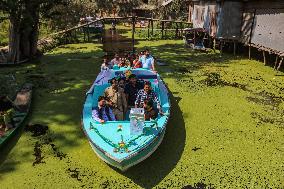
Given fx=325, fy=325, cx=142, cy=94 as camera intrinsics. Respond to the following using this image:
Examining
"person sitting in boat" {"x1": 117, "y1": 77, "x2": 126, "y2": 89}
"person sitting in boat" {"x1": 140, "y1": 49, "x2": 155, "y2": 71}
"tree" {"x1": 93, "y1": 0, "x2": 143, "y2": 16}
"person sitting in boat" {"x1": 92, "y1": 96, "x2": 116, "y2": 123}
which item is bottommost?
"person sitting in boat" {"x1": 92, "y1": 96, "x2": 116, "y2": 123}

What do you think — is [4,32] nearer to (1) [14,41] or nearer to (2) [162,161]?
(1) [14,41]

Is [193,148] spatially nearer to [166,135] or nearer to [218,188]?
[166,135]

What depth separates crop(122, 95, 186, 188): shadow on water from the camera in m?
8.76

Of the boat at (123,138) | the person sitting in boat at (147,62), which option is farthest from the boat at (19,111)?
the person sitting in boat at (147,62)

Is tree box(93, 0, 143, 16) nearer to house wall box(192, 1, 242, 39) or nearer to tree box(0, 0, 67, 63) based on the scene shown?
house wall box(192, 1, 242, 39)

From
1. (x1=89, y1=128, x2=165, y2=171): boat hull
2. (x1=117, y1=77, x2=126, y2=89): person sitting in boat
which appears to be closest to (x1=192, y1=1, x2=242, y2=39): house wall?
(x1=117, y1=77, x2=126, y2=89): person sitting in boat

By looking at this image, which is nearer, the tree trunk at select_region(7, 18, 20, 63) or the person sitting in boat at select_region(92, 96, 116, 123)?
the person sitting in boat at select_region(92, 96, 116, 123)

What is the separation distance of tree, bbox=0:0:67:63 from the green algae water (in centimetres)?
264

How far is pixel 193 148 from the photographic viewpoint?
1028 centimetres

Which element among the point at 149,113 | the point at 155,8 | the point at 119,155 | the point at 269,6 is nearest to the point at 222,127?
the point at 149,113

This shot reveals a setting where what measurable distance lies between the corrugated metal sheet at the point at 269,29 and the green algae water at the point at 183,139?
6.89 ft

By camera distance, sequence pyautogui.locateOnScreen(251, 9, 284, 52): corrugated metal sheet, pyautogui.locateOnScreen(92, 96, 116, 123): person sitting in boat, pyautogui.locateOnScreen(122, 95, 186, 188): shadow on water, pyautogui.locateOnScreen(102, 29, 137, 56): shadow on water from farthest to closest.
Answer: pyautogui.locateOnScreen(102, 29, 137, 56): shadow on water, pyautogui.locateOnScreen(251, 9, 284, 52): corrugated metal sheet, pyautogui.locateOnScreen(92, 96, 116, 123): person sitting in boat, pyautogui.locateOnScreen(122, 95, 186, 188): shadow on water

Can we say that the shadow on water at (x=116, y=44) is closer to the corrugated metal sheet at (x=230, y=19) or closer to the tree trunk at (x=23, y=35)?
the tree trunk at (x=23, y=35)

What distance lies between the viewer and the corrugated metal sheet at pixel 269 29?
1906 centimetres
